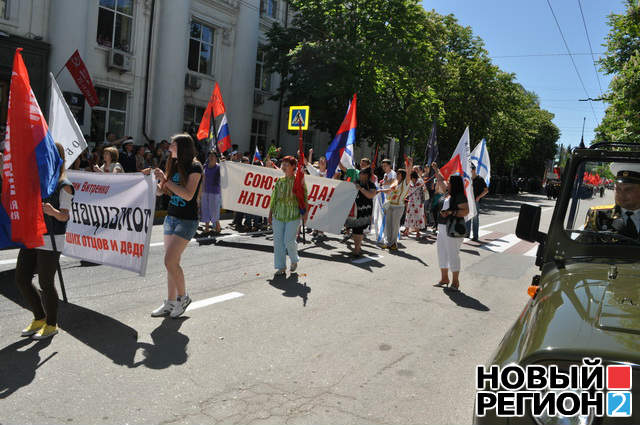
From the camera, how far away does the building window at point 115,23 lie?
20062mm

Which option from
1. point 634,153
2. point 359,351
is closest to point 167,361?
point 359,351

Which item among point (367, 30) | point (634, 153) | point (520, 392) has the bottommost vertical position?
point (520, 392)

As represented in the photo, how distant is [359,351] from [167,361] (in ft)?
5.59

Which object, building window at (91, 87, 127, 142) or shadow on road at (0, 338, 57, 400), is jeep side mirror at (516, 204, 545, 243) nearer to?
shadow on road at (0, 338, 57, 400)

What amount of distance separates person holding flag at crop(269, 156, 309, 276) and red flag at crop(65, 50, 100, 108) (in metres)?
8.50

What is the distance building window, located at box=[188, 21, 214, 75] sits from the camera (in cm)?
2442

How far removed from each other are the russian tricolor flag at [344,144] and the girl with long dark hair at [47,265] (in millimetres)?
7880

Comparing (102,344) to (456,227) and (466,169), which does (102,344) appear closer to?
(456,227)

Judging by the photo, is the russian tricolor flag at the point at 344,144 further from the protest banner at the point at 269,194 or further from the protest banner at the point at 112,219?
the protest banner at the point at 112,219

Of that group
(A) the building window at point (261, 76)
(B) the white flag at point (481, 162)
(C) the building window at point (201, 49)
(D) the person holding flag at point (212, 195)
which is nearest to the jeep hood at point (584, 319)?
(D) the person holding flag at point (212, 195)

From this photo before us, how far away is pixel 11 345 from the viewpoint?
4805mm

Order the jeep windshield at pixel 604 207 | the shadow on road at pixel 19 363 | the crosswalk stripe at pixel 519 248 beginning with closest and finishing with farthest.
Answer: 1. the jeep windshield at pixel 604 207
2. the shadow on road at pixel 19 363
3. the crosswalk stripe at pixel 519 248

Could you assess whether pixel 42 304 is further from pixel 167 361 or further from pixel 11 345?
pixel 167 361

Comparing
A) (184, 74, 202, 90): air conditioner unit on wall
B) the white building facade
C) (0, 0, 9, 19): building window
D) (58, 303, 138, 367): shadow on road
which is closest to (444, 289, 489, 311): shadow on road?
(58, 303, 138, 367): shadow on road
